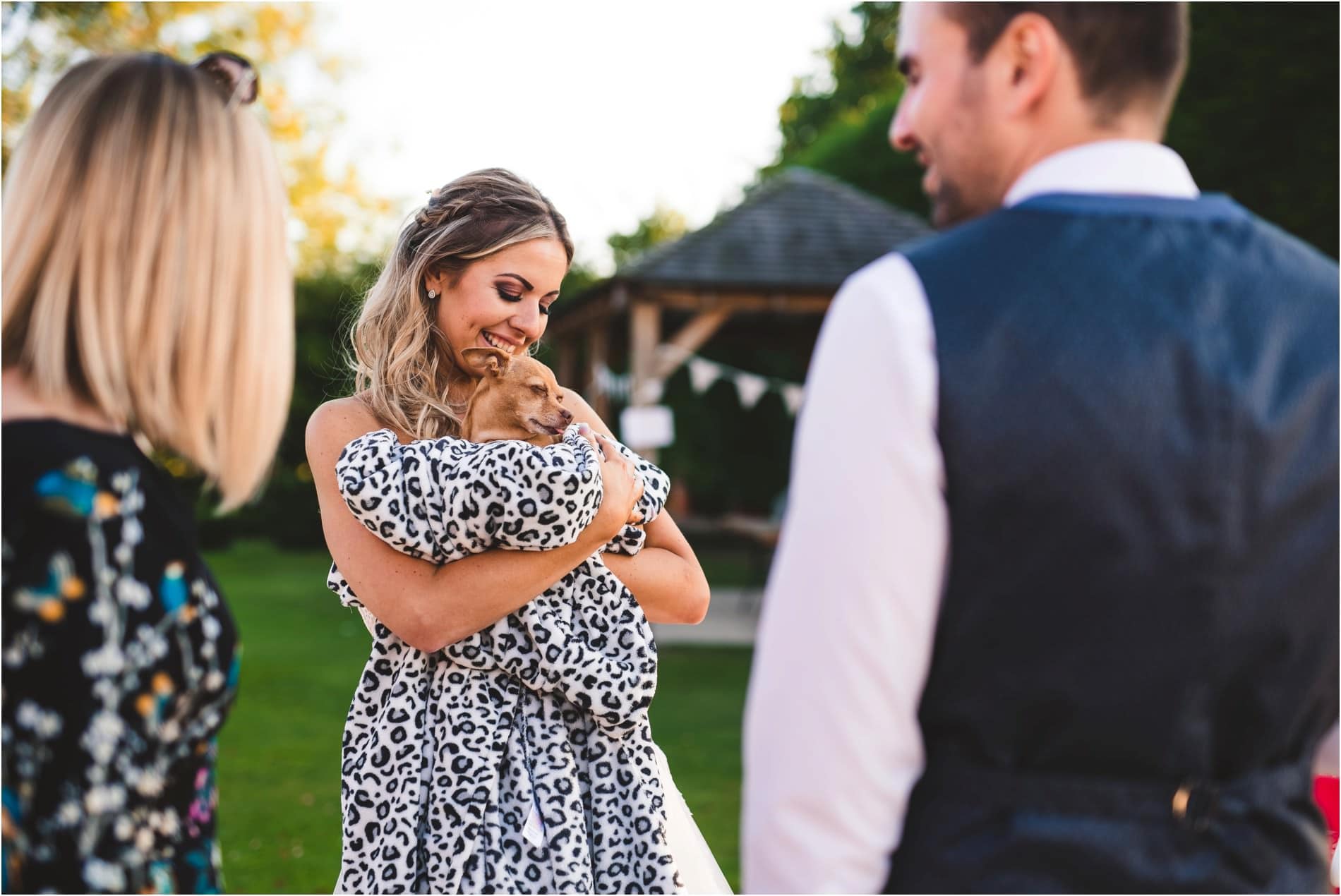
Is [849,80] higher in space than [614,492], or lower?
lower

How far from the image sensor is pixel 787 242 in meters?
12.9

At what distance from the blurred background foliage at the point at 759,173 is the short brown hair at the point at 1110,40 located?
3.86 ft

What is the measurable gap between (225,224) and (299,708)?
700cm

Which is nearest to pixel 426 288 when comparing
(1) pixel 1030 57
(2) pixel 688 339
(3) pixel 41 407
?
(3) pixel 41 407

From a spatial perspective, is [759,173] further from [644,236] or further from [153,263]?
[153,263]

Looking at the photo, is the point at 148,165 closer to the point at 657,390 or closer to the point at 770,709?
the point at 770,709

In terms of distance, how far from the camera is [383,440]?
80.0 inches

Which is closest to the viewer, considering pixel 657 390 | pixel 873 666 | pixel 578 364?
pixel 873 666

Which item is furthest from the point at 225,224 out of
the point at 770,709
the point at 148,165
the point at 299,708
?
the point at 299,708

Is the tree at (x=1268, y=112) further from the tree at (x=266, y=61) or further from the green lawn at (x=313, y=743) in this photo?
the tree at (x=266, y=61)

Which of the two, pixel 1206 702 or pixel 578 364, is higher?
pixel 1206 702

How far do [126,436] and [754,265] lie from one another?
11.2 metres

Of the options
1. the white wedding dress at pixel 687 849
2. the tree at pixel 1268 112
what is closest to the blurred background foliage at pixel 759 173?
the tree at pixel 1268 112

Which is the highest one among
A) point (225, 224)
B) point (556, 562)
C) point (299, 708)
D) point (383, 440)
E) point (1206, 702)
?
point (225, 224)
